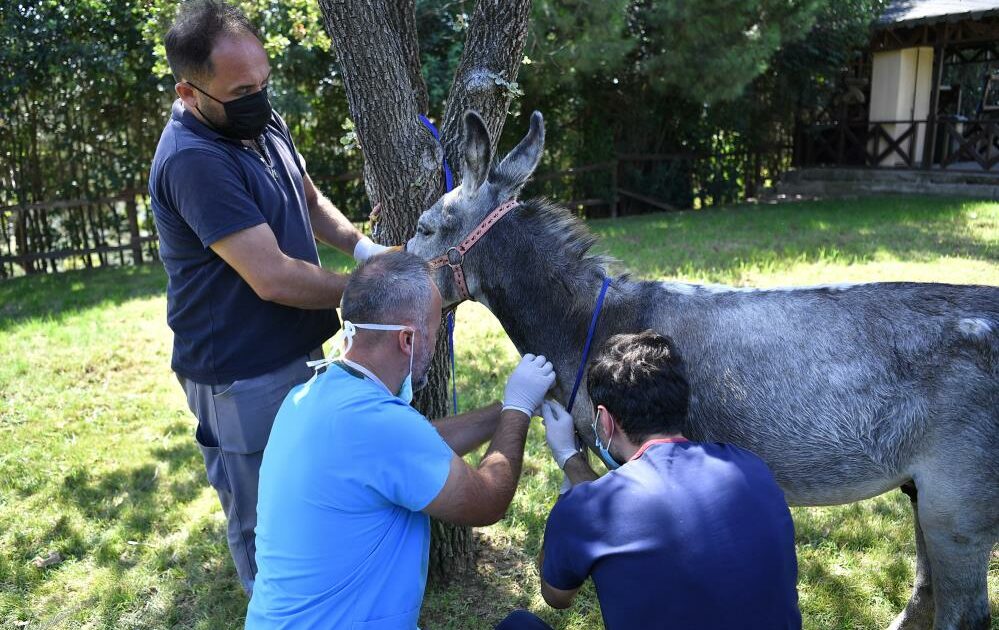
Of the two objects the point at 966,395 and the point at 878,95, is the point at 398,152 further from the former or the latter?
the point at 878,95

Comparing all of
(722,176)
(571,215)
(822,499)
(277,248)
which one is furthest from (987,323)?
(722,176)

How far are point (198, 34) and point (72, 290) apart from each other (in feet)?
32.9

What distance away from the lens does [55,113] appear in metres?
13.4

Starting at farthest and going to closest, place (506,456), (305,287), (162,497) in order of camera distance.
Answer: (162,497), (305,287), (506,456)

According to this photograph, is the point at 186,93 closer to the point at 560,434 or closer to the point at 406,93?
the point at 406,93

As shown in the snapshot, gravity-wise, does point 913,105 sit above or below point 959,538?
above

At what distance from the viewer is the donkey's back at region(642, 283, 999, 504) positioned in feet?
8.77

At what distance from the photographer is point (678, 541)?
2.01 metres

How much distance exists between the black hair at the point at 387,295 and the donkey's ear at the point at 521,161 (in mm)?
941

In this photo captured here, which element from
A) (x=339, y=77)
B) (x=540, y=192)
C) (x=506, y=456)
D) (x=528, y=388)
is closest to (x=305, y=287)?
(x=528, y=388)

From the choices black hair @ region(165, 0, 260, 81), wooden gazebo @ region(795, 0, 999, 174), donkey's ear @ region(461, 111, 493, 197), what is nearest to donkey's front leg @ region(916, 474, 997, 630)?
donkey's ear @ region(461, 111, 493, 197)

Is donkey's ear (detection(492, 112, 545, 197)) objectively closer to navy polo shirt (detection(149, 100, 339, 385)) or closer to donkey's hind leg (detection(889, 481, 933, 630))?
navy polo shirt (detection(149, 100, 339, 385))

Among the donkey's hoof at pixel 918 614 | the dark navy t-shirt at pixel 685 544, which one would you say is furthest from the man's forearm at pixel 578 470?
the donkey's hoof at pixel 918 614

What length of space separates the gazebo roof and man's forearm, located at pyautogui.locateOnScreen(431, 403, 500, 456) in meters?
18.4
